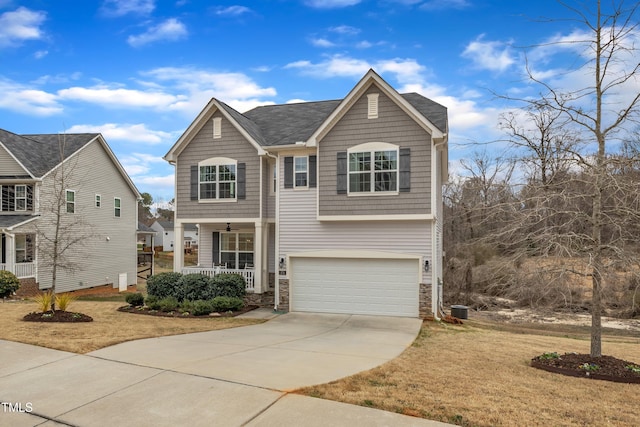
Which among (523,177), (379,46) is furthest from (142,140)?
(523,177)

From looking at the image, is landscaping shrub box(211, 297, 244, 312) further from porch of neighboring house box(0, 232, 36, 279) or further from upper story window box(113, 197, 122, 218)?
upper story window box(113, 197, 122, 218)

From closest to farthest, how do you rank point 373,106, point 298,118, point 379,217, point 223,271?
1. point 379,217
2. point 373,106
3. point 223,271
4. point 298,118

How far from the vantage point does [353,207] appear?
46.7 feet

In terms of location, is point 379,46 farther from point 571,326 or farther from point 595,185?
Answer: point 571,326

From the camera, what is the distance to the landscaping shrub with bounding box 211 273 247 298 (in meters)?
15.2

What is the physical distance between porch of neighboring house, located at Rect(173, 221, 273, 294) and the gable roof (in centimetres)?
328

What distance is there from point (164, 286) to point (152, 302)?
78 centimetres

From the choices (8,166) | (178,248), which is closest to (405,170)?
(178,248)

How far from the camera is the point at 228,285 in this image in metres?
15.3

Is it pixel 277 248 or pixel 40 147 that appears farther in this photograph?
pixel 40 147

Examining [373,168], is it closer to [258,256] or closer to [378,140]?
[378,140]

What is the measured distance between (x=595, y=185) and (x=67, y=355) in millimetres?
9733

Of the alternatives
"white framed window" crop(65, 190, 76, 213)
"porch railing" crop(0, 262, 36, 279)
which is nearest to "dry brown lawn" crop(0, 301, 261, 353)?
"porch railing" crop(0, 262, 36, 279)

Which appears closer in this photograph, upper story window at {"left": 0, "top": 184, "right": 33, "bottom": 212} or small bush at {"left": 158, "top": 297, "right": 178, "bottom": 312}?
small bush at {"left": 158, "top": 297, "right": 178, "bottom": 312}
